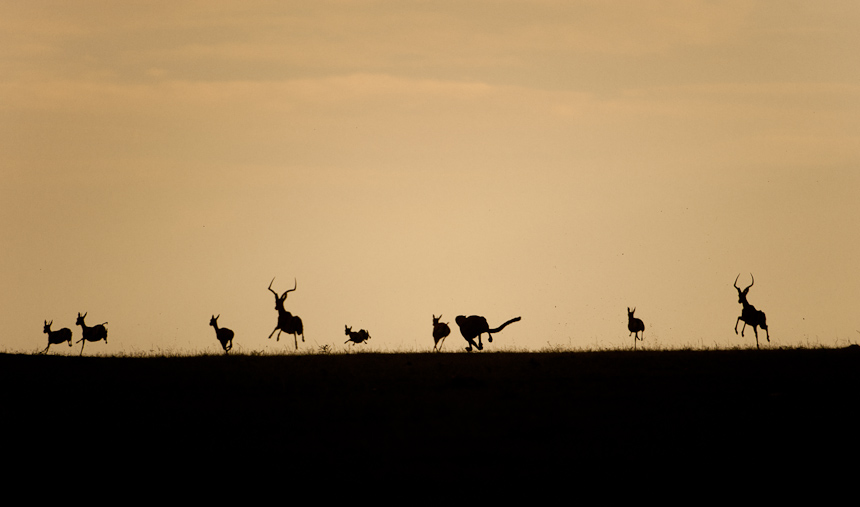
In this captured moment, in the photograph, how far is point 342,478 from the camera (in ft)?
39.3

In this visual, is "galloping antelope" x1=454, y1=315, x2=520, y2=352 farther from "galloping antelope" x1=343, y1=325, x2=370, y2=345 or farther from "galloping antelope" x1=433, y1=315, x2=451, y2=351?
"galloping antelope" x1=343, y1=325, x2=370, y2=345

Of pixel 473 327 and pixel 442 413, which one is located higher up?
pixel 473 327

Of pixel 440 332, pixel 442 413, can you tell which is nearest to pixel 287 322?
pixel 440 332

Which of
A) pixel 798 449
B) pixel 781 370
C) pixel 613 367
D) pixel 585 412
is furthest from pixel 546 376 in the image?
pixel 798 449

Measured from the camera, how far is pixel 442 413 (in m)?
15.4

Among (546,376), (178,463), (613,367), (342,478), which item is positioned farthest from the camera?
(613,367)

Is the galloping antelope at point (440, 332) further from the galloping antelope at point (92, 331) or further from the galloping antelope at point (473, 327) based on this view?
the galloping antelope at point (92, 331)

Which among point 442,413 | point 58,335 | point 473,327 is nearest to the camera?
point 442,413

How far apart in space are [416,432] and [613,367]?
7842 millimetres

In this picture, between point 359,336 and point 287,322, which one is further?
point 359,336

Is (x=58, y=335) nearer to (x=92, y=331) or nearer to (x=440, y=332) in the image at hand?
(x=92, y=331)

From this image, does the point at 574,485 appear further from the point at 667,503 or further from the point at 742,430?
the point at 742,430

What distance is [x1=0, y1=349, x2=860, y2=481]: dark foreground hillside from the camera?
513 inches

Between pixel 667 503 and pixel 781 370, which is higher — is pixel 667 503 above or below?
below
